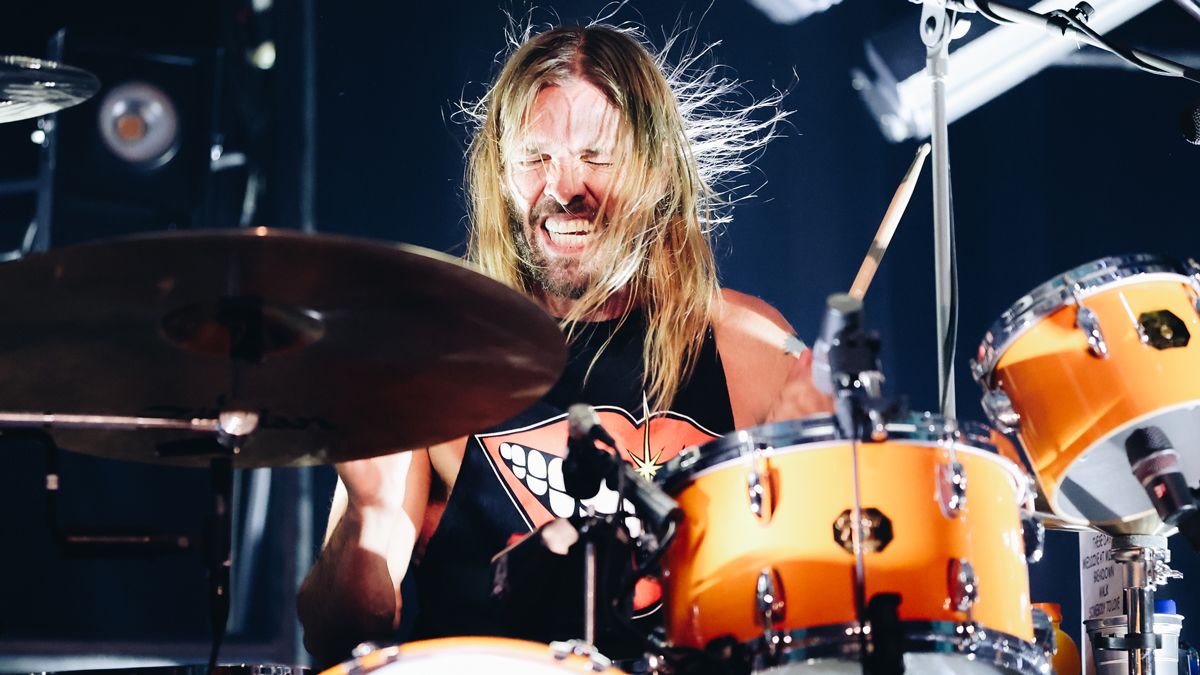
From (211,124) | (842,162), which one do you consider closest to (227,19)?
(211,124)

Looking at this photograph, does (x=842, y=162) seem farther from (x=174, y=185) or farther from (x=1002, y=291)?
(x=174, y=185)

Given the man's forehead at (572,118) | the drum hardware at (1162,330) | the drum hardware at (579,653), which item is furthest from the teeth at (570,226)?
the drum hardware at (579,653)

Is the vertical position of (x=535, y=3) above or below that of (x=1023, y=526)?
above

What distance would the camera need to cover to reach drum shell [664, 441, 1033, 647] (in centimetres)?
160

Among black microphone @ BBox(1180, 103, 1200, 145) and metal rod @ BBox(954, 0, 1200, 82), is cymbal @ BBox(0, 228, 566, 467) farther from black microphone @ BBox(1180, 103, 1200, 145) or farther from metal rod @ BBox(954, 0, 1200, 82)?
black microphone @ BBox(1180, 103, 1200, 145)

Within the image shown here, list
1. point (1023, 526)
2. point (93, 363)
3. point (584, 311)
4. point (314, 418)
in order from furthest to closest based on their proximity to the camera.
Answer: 1. point (584, 311)
2. point (1023, 526)
3. point (314, 418)
4. point (93, 363)

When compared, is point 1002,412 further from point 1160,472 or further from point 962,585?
point 962,585

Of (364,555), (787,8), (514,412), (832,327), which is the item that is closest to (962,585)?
(832,327)

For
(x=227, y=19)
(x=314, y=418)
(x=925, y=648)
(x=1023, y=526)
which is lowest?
(x=925, y=648)

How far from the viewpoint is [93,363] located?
4.91 ft

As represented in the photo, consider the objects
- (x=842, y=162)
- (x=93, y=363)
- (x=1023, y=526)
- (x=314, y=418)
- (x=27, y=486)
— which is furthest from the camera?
(x=842, y=162)

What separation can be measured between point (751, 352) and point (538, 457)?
516mm

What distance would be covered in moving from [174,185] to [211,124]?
14cm

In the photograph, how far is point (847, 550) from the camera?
5.27ft
